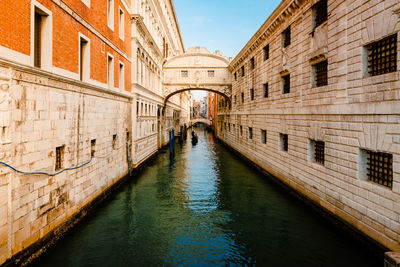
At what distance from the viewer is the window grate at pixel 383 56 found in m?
5.65

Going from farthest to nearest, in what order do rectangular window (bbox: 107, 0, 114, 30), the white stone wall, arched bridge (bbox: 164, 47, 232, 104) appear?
arched bridge (bbox: 164, 47, 232, 104), rectangular window (bbox: 107, 0, 114, 30), the white stone wall

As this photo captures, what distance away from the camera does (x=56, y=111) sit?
661 centimetres

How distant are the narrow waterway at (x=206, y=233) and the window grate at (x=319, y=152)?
1814 millimetres

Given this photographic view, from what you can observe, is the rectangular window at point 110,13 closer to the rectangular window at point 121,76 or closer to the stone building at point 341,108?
the rectangular window at point 121,76

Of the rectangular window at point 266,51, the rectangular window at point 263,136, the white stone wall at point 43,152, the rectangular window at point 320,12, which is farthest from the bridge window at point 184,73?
the rectangular window at point 320,12

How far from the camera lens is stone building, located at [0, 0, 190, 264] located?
4957 mm

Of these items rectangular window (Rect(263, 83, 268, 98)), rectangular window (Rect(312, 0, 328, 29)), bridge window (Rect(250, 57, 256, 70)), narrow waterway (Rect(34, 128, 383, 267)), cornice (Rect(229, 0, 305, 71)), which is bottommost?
narrow waterway (Rect(34, 128, 383, 267))

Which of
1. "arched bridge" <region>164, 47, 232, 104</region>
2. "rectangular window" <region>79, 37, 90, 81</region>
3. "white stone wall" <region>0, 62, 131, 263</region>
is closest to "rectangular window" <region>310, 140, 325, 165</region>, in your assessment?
"white stone wall" <region>0, 62, 131, 263</region>

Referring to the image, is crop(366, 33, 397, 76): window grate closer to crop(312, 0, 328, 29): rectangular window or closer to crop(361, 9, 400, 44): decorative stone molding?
crop(361, 9, 400, 44): decorative stone molding

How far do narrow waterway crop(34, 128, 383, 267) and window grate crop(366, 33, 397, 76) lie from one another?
14.3 feet

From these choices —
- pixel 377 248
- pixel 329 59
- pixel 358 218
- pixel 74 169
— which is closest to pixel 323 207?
pixel 358 218

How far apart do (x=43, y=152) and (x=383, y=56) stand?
8582mm

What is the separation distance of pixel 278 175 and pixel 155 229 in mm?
7057

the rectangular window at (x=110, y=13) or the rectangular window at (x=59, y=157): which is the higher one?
the rectangular window at (x=110, y=13)
